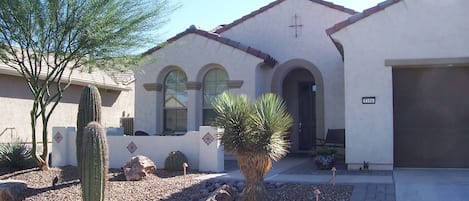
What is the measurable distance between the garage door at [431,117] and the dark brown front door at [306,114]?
550 centimetres

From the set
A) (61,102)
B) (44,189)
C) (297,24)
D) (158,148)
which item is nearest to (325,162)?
(158,148)

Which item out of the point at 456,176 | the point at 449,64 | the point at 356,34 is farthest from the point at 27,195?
the point at 449,64

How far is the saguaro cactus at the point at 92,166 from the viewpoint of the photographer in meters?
7.99

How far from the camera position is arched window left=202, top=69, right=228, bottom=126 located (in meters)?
16.9

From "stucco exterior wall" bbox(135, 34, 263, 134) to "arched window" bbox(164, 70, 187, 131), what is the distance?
21cm

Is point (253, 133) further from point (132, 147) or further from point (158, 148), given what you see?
point (132, 147)

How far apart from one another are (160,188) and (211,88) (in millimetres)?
6904

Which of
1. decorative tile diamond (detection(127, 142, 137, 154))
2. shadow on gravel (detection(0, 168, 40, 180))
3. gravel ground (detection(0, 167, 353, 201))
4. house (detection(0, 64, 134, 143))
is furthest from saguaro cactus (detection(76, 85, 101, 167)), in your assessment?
house (detection(0, 64, 134, 143))

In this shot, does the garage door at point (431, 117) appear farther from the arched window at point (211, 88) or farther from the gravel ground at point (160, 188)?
the arched window at point (211, 88)

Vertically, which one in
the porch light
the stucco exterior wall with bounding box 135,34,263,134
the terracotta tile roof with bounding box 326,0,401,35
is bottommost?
the porch light

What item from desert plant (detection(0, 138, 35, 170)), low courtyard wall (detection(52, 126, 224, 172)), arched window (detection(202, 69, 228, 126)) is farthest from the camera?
arched window (detection(202, 69, 228, 126))

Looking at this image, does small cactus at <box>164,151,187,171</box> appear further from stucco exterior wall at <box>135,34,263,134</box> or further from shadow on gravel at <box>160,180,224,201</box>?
stucco exterior wall at <box>135,34,263,134</box>

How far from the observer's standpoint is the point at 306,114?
719 inches

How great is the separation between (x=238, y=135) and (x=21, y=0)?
21.3 ft
